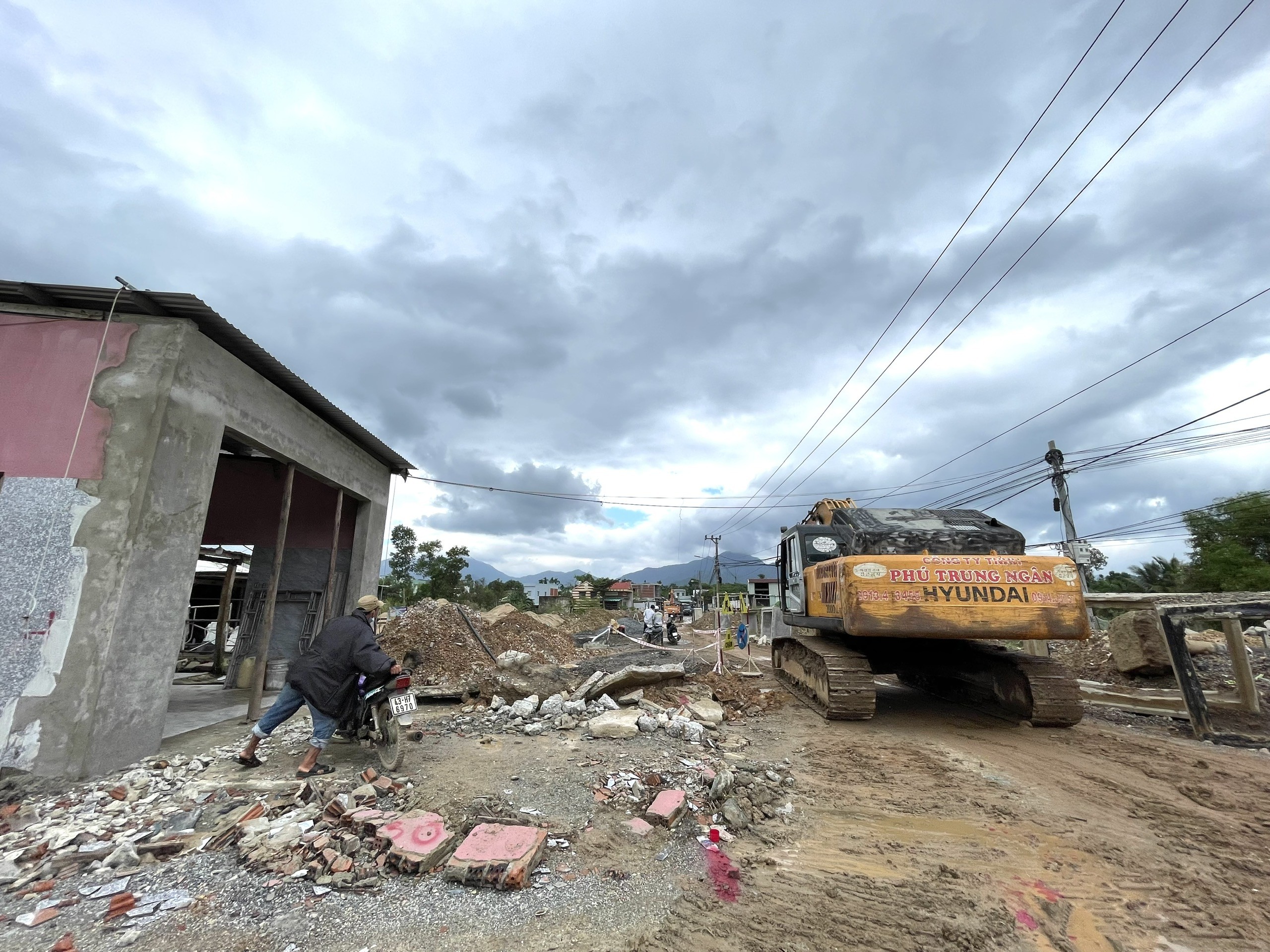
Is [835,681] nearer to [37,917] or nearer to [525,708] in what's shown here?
[525,708]

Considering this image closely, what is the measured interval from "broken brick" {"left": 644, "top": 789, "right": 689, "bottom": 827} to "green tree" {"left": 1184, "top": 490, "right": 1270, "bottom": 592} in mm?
31968

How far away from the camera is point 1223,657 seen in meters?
10.8

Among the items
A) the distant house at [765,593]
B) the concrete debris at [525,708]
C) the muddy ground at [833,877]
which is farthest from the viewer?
the distant house at [765,593]

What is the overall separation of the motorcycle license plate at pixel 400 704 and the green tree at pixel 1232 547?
33186 millimetres

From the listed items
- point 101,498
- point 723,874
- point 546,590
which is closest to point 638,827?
point 723,874

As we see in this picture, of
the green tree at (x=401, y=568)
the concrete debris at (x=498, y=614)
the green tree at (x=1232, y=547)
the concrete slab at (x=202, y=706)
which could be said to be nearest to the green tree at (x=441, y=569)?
the green tree at (x=401, y=568)

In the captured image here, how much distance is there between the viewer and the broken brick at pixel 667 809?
3645mm

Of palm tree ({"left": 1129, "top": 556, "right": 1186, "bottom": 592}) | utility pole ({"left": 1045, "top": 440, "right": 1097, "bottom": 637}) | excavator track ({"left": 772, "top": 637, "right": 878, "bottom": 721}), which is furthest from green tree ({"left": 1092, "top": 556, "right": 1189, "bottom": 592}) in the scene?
excavator track ({"left": 772, "top": 637, "right": 878, "bottom": 721})

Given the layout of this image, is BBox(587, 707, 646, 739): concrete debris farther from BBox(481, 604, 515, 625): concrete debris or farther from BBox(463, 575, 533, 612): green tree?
→ BBox(463, 575, 533, 612): green tree

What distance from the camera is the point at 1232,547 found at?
2761 cm

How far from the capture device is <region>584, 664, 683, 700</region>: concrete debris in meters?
7.15

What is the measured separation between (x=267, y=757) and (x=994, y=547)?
8.62 metres

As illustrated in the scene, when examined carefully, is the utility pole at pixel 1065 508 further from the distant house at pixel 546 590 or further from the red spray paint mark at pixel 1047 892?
the distant house at pixel 546 590

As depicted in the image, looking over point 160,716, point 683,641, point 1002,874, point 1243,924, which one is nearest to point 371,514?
point 160,716
